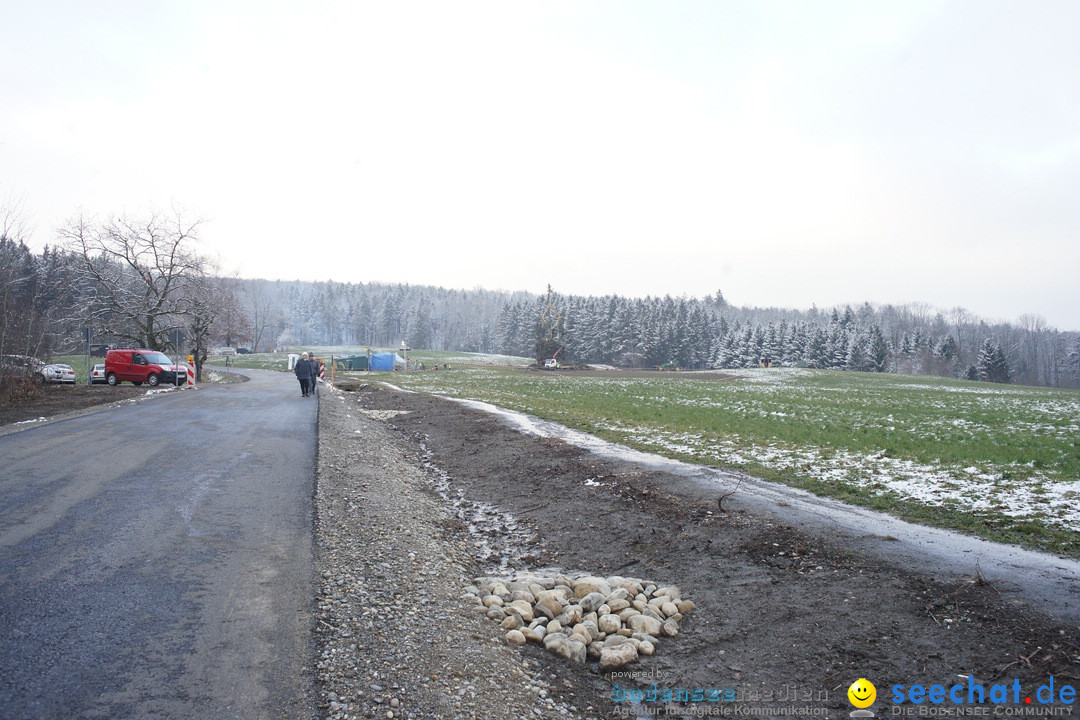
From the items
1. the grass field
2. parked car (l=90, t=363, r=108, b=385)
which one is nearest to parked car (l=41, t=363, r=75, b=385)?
parked car (l=90, t=363, r=108, b=385)

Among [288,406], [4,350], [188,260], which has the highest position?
[188,260]

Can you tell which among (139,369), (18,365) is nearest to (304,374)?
(18,365)

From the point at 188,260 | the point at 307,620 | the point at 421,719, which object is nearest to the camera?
the point at 421,719

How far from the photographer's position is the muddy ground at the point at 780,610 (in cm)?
416

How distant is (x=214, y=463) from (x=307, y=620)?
6.82m

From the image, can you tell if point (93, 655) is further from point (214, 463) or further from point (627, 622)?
point (214, 463)

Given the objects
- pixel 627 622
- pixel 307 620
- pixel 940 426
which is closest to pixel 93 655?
pixel 307 620

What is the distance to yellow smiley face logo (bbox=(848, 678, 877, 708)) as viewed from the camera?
394cm

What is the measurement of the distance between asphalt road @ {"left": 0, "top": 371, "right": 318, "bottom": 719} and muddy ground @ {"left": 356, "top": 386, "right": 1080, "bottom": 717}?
2064 mm

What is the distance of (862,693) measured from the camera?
4.02 m

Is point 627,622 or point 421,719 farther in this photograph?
point 627,622

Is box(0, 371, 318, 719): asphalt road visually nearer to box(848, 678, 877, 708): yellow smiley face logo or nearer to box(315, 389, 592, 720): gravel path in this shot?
box(315, 389, 592, 720): gravel path

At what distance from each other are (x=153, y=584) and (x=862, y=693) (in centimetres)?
568

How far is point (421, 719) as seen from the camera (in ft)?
11.7
